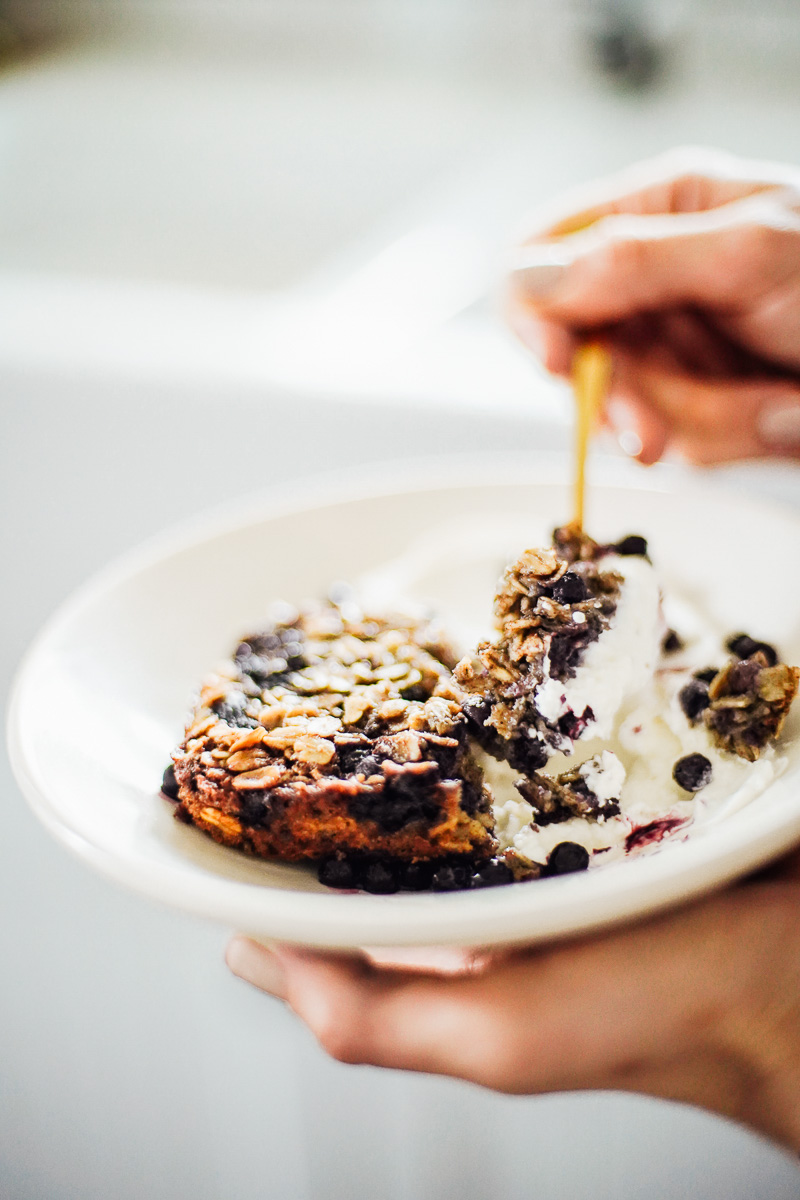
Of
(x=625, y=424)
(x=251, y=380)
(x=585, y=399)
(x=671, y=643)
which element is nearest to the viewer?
(x=671, y=643)

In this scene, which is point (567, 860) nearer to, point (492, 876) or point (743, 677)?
point (492, 876)

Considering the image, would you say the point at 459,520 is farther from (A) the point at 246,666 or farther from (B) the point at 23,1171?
(B) the point at 23,1171

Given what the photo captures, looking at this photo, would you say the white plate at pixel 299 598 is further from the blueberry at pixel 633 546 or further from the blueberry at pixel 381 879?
the blueberry at pixel 633 546

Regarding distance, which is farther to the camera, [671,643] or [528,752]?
[671,643]

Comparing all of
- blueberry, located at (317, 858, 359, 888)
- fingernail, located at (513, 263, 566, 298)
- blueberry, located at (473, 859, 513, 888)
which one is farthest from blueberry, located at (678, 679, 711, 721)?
fingernail, located at (513, 263, 566, 298)

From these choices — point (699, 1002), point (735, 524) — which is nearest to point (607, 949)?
point (699, 1002)

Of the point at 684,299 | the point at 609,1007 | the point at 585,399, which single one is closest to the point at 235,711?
the point at 609,1007
